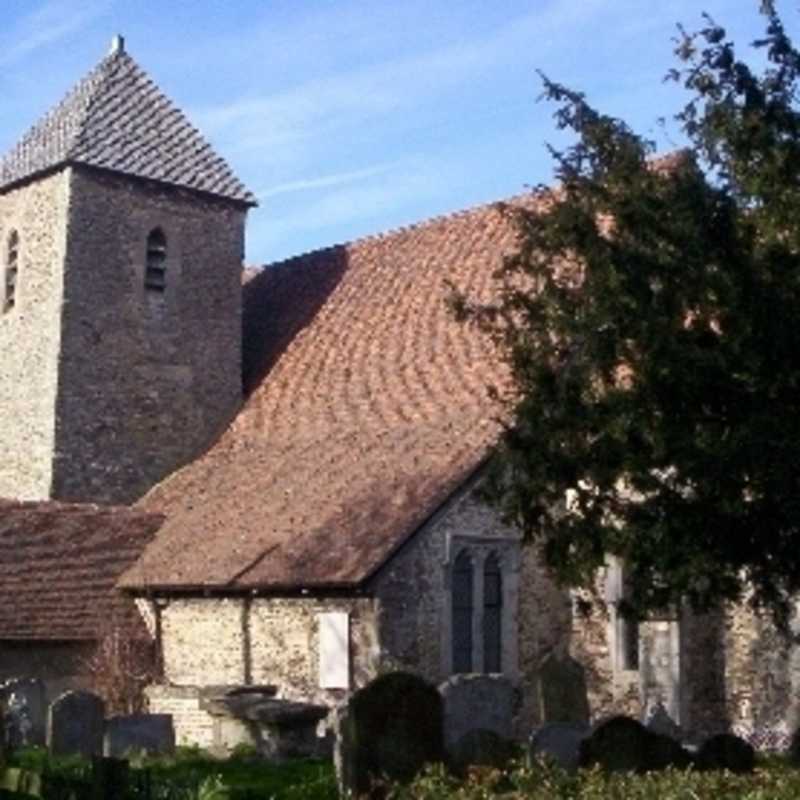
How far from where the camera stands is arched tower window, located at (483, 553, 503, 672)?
20489 mm

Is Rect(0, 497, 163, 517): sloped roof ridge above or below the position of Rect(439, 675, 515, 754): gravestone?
above

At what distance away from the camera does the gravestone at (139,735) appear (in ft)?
55.1

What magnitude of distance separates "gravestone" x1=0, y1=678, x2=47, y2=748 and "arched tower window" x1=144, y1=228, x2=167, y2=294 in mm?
10309

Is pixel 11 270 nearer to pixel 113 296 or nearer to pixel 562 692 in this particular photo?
pixel 113 296

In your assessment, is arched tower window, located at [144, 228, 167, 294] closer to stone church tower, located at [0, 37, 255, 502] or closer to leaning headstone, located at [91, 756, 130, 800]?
stone church tower, located at [0, 37, 255, 502]

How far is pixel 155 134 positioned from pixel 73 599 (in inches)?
427

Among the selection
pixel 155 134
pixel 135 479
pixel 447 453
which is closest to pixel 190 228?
pixel 155 134

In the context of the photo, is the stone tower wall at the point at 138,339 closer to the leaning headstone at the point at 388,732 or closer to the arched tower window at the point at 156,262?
the arched tower window at the point at 156,262

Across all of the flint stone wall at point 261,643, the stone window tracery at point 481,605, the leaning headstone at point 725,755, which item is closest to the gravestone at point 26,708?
the flint stone wall at point 261,643

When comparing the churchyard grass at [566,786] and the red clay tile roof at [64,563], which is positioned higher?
the red clay tile roof at [64,563]

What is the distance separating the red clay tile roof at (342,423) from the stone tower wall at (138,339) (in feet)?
2.44

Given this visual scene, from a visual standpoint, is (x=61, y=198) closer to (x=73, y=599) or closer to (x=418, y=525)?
(x=73, y=599)

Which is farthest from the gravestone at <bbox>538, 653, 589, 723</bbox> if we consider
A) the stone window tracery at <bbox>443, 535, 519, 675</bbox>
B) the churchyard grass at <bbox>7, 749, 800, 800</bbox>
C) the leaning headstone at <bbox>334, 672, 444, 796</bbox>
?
the churchyard grass at <bbox>7, 749, 800, 800</bbox>

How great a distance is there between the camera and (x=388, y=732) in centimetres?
1289
